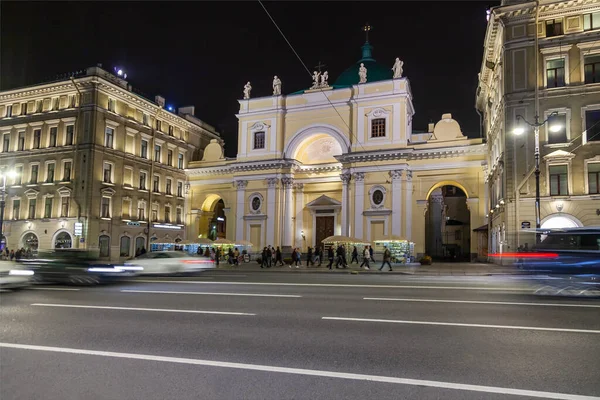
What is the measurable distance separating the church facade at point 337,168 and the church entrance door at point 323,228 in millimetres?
105

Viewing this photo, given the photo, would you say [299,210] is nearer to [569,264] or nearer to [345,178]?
[345,178]

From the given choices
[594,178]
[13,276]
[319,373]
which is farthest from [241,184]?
[319,373]

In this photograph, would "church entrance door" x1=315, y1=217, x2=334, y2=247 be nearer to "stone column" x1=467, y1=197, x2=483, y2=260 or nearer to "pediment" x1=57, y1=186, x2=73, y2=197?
"stone column" x1=467, y1=197, x2=483, y2=260

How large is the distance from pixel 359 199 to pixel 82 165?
2565 cm

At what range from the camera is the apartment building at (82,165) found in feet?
135

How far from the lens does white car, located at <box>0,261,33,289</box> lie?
12.7 m

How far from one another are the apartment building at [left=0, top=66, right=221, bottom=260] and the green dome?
20.4 meters

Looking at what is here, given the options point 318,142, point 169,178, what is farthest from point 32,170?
point 318,142

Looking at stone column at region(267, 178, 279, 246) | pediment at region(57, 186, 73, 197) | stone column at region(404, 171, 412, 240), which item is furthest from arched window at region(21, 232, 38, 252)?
stone column at region(404, 171, 412, 240)

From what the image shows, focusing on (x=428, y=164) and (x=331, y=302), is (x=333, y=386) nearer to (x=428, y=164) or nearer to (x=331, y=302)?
(x=331, y=302)

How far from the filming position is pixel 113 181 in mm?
43438

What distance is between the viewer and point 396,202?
40.7m

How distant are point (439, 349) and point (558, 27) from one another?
2873cm

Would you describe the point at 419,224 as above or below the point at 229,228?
above
